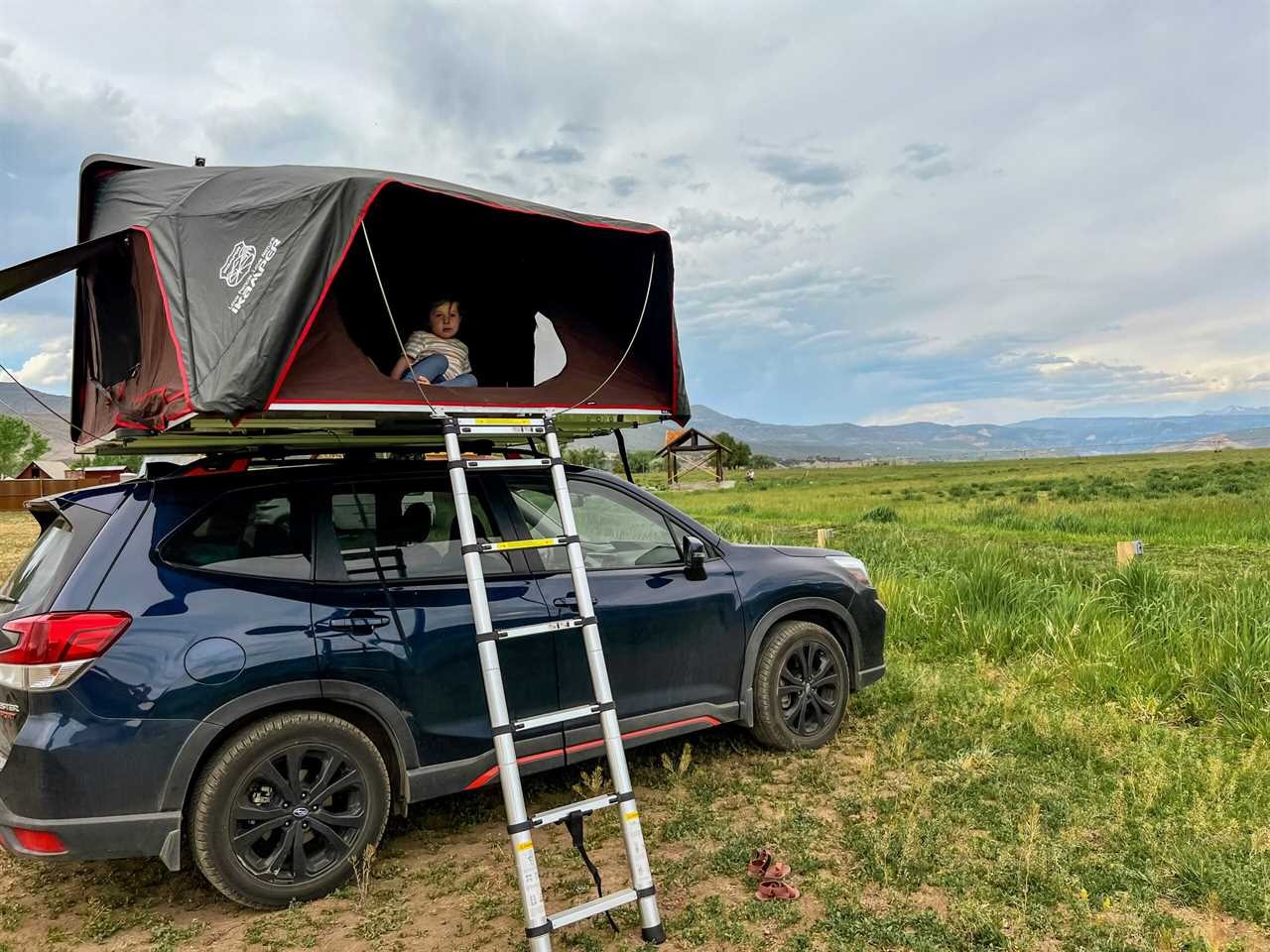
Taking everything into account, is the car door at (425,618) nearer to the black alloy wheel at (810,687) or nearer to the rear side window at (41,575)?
the rear side window at (41,575)

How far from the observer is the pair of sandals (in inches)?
147

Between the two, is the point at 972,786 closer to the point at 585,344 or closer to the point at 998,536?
the point at 585,344

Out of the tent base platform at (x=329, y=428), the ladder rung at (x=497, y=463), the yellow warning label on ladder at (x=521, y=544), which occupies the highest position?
the tent base platform at (x=329, y=428)

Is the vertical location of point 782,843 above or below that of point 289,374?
below

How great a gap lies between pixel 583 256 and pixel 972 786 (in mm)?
3714

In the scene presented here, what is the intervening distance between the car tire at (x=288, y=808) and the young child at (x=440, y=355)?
5.66 ft

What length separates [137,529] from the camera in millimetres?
3715

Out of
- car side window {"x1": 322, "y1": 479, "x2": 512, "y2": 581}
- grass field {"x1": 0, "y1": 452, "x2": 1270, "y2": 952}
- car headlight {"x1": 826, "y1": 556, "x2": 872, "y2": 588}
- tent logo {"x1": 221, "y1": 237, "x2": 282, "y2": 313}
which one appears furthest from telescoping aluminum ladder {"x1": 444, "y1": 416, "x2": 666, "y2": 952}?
car headlight {"x1": 826, "y1": 556, "x2": 872, "y2": 588}

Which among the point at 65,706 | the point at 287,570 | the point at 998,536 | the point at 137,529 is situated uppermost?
the point at 137,529

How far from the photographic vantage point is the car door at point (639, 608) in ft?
15.0

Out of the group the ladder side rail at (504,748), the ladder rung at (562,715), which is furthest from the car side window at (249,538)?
the ladder rung at (562,715)

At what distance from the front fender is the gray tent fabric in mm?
2579

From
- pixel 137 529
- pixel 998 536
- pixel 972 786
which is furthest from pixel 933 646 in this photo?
pixel 998 536

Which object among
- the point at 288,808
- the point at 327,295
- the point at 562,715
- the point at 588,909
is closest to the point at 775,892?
the point at 588,909
